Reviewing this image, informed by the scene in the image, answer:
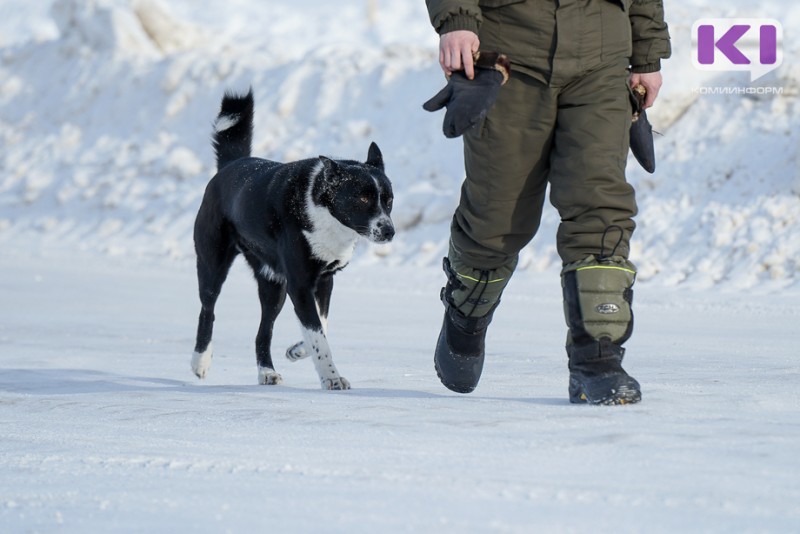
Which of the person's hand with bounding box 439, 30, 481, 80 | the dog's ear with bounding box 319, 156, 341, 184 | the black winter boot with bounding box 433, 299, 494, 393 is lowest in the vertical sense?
the black winter boot with bounding box 433, 299, 494, 393

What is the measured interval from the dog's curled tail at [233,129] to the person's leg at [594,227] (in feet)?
8.26

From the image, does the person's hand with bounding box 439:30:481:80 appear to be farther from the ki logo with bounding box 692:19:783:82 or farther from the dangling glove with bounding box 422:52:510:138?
the ki logo with bounding box 692:19:783:82

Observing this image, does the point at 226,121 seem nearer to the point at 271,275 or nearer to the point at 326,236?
the point at 271,275

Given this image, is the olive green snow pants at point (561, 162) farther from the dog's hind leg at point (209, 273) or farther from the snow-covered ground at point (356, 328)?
the dog's hind leg at point (209, 273)

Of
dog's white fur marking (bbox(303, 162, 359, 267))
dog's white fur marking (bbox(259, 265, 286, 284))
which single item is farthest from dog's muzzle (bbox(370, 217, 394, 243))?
dog's white fur marking (bbox(259, 265, 286, 284))

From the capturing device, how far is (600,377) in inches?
111

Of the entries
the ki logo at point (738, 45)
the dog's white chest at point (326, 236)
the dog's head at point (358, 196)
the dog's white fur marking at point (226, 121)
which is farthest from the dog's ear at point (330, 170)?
the ki logo at point (738, 45)

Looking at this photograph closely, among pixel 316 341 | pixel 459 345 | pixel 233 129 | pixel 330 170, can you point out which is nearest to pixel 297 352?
pixel 316 341

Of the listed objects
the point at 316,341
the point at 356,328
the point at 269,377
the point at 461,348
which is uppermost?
the point at 461,348

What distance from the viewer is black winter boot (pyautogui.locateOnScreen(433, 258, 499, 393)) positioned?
132 inches

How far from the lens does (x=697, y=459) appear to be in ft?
6.97

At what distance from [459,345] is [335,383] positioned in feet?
2.98

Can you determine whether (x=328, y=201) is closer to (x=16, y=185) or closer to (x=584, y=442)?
(x=584, y=442)

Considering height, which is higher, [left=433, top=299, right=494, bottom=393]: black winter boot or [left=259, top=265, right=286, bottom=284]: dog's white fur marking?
→ [left=433, top=299, right=494, bottom=393]: black winter boot
